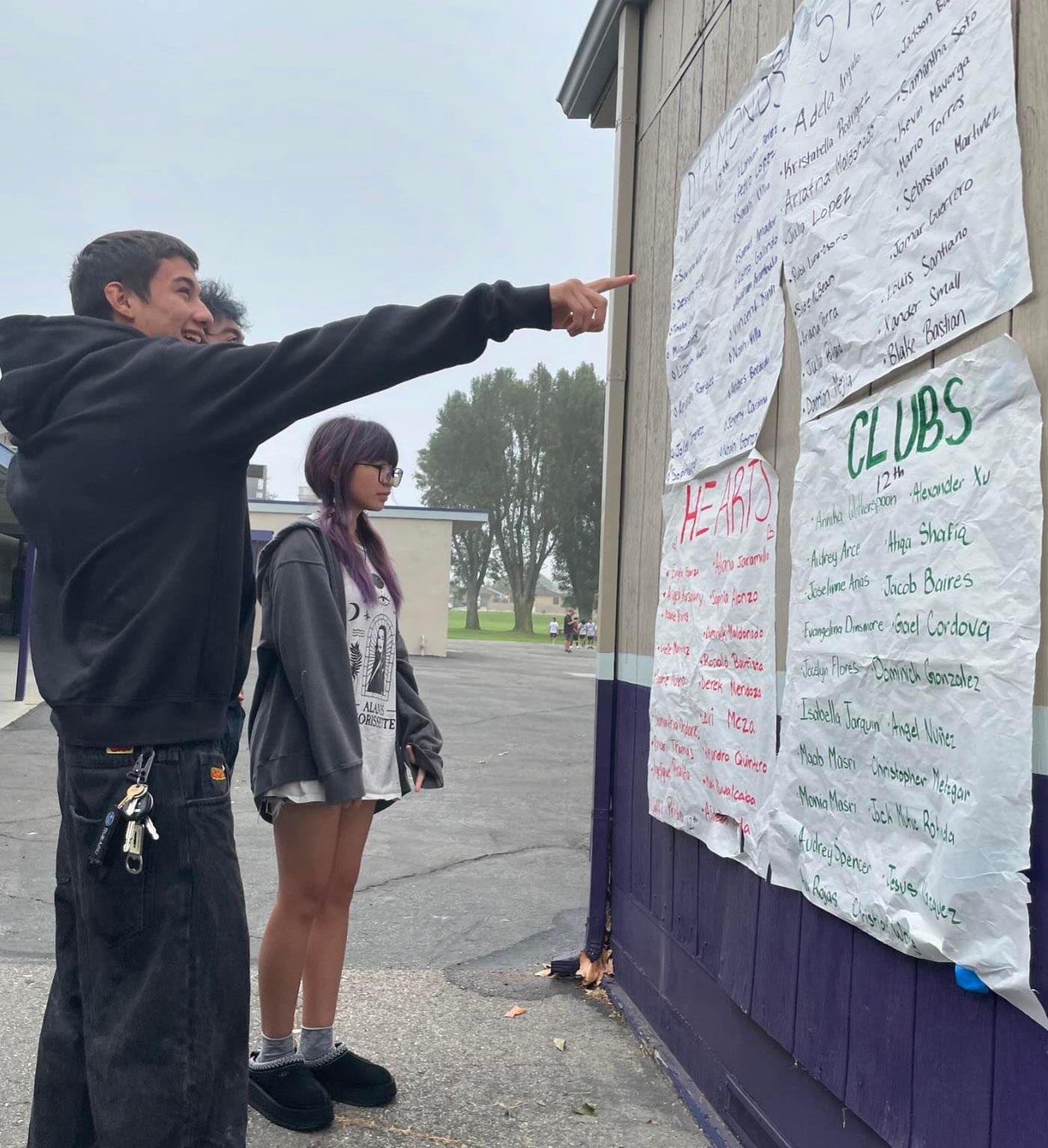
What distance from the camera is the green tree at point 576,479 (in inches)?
2443

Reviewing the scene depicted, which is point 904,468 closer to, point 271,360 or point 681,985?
point 271,360

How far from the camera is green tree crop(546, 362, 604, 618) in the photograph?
62.1 metres

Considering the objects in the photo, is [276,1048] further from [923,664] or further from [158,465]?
[923,664]

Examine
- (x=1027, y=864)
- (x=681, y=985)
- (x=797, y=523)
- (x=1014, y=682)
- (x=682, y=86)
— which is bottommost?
(x=681, y=985)

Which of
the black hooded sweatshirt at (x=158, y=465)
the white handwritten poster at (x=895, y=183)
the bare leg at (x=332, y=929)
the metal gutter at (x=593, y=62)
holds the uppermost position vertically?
the metal gutter at (x=593, y=62)

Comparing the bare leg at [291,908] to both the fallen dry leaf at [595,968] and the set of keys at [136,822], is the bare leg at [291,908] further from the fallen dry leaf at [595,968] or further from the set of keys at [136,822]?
the fallen dry leaf at [595,968]

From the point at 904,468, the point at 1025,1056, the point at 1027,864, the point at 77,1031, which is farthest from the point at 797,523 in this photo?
the point at 77,1031

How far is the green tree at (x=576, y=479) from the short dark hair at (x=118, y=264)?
59.1 meters

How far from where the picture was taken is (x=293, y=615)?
10.1ft

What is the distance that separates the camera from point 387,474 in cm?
339

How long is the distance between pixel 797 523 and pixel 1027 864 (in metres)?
1.08

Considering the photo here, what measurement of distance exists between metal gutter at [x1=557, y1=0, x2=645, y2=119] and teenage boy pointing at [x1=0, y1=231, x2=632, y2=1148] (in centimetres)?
302

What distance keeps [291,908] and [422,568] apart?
27.9 meters

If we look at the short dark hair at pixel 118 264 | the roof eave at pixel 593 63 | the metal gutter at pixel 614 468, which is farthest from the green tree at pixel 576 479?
the short dark hair at pixel 118 264
